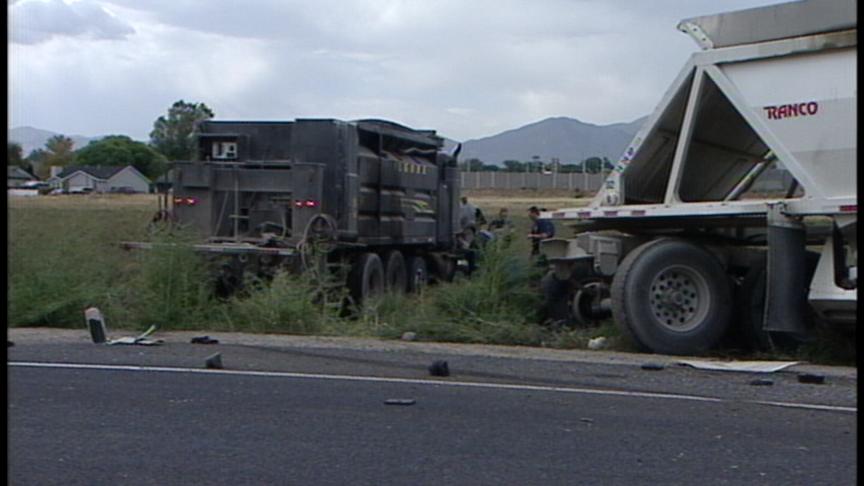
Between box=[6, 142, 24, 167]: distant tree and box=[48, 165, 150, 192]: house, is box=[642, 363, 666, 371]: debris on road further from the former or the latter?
box=[48, 165, 150, 192]: house

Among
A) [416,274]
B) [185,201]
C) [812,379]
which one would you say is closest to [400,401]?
[812,379]

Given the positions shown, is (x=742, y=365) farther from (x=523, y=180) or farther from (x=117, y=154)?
(x=117, y=154)

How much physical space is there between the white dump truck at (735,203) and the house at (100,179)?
57008 millimetres

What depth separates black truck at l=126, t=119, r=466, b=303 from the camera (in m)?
16.4

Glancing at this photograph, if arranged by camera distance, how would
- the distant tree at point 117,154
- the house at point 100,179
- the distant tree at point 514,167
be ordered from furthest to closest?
the distant tree at point 117,154, the house at point 100,179, the distant tree at point 514,167

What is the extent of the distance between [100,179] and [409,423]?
6711cm

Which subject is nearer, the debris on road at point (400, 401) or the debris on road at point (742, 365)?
the debris on road at point (400, 401)

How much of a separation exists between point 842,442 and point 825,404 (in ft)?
5.21

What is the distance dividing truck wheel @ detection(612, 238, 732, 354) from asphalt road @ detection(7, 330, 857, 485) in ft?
3.22

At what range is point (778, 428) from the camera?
837cm

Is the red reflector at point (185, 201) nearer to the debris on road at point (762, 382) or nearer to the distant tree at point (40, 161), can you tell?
the debris on road at point (762, 382)

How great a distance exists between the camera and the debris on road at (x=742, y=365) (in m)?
11.5

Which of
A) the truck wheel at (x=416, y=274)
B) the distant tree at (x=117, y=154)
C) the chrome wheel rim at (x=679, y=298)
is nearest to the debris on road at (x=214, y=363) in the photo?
the chrome wheel rim at (x=679, y=298)

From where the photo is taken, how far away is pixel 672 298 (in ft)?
41.9
